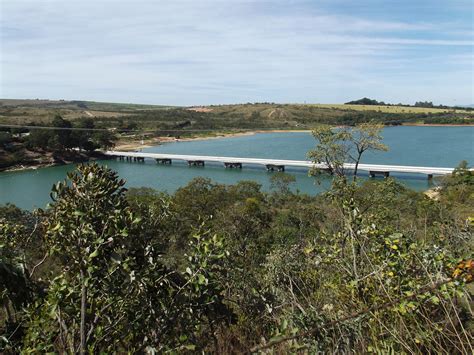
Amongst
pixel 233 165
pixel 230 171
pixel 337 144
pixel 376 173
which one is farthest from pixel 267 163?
pixel 337 144

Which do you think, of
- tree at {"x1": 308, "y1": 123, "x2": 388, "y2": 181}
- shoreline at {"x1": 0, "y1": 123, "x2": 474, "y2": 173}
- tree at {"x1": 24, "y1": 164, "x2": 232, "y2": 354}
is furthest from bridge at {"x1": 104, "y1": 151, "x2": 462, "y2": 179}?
tree at {"x1": 24, "y1": 164, "x2": 232, "y2": 354}

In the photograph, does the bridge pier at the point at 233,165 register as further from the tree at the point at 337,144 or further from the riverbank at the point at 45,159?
the tree at the point at 337,144

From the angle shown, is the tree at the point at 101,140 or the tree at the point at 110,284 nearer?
the tree at the point at 110,284

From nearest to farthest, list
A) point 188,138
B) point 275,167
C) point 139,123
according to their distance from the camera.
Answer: point 275,167
point 188,138
point 139,123

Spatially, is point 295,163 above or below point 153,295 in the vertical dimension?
below

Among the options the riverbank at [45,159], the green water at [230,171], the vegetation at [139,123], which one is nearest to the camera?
the green water at [230,171]

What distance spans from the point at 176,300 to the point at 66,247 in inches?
22.1

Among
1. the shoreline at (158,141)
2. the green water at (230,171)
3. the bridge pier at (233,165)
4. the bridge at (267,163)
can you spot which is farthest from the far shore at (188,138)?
the bridge pier at (233,165)

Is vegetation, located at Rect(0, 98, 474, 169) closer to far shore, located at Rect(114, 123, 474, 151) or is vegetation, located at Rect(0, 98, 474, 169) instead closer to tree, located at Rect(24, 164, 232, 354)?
far shore, located at Rect(114, 123, 474, 151)

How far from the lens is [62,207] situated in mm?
1972

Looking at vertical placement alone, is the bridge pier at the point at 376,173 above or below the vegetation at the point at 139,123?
below

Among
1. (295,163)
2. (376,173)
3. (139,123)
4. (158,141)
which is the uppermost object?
(139,123)

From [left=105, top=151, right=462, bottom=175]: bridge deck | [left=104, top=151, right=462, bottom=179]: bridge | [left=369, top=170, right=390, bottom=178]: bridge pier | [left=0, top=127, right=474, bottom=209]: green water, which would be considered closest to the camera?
[left=0, top=127, right=474, bottom=209]: green water

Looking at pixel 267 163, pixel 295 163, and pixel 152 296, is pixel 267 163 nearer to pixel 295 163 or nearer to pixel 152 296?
pixel 295 163
